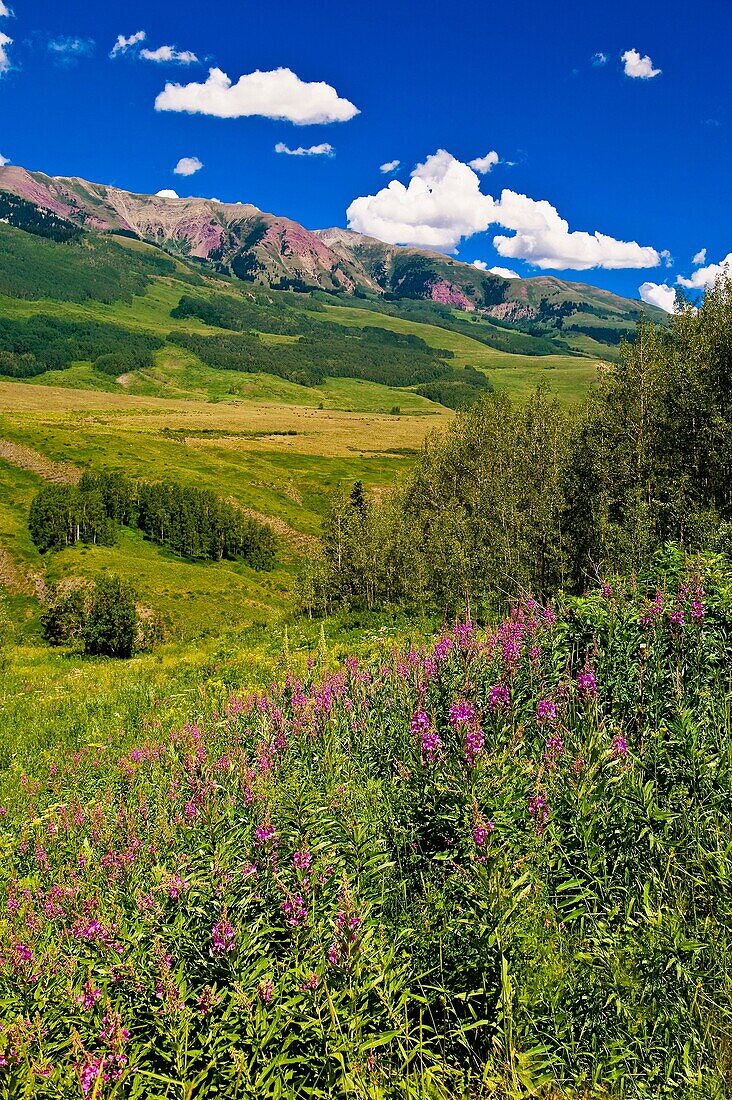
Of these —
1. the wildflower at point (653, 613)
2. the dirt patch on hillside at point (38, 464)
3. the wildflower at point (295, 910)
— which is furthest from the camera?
the dirt patch on hillside at point (38, 464)

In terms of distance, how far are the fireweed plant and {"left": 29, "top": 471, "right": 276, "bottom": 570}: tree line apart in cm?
9563

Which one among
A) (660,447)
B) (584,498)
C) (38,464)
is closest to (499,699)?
(660,447)

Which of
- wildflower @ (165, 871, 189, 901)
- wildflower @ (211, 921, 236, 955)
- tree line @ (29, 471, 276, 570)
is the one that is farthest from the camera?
tree line @ (29, 471, 276, 570)

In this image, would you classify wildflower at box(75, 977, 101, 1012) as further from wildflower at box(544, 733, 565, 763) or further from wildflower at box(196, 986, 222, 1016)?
wildflower at box(544, 733, 565, 763)

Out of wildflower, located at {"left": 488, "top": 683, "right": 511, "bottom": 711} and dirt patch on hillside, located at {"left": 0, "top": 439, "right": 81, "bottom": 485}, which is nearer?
wildflower, located at {"left": 488, "top": 683, "right": 511, "bottom": 711}

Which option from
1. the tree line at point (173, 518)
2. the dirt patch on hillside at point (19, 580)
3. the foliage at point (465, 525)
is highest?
the foliage at point (465, 525)

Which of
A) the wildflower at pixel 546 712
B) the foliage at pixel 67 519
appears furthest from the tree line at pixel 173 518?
the wildflower at pixel 546 712

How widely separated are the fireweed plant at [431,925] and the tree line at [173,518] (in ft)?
314

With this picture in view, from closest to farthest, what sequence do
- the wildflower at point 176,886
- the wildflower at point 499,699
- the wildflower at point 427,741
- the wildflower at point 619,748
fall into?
the wildflower at point 176,886 < the wildflower at point 427,741 < the wildflower at point 619,748 < the wildflower at point 499,699

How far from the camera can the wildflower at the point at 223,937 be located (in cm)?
423

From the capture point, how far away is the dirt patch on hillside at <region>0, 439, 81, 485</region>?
10988 centimetres

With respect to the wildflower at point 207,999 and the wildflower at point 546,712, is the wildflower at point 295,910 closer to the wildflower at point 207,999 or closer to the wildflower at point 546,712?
the wildflower at point 207,999

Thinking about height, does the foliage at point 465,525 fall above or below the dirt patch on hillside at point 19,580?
above

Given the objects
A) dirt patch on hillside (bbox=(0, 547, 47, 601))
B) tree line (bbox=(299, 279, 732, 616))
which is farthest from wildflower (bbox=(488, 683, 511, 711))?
dirt patch on hillside (bbox=(0, 547, 47, 601))
